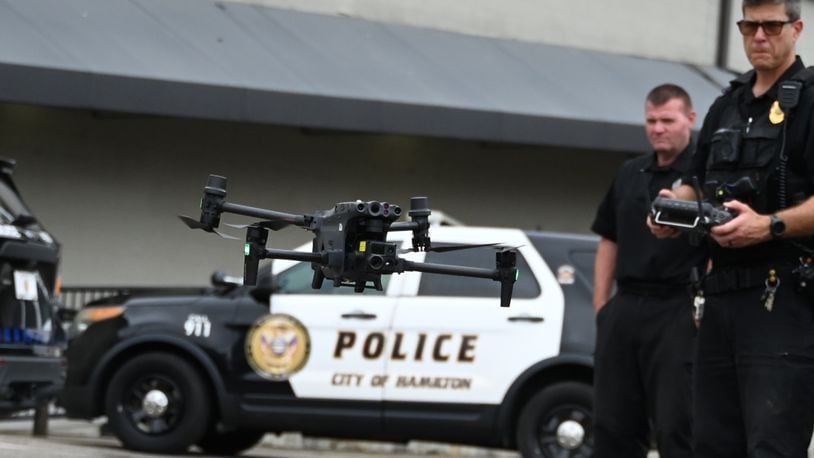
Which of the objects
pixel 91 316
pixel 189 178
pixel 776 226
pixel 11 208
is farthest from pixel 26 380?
pixel 189 178

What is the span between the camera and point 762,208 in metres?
5.59

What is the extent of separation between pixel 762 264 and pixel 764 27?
2.48 ft

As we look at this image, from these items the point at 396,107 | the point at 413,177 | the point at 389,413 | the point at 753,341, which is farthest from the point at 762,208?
the point at 413,177

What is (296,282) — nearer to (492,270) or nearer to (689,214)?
(689,214)

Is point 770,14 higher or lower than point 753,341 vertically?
higher

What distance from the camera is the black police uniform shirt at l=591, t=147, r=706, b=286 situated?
7.32 meters

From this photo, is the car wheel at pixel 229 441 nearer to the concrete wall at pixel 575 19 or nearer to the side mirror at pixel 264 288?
the side mirror at pixel 264 288

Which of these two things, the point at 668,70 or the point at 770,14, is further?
the point at 668,70

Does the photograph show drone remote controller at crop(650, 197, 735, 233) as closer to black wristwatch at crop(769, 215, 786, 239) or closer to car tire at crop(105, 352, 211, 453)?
black wristwatch at crop(769, 215, 786, 239)

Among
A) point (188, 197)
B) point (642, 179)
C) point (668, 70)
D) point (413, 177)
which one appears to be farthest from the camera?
point (668, 70)

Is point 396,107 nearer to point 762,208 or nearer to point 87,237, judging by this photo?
point 87,237

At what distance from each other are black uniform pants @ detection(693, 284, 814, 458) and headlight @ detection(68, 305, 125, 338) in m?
6.67

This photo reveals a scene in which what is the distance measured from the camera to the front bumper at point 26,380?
388 inches

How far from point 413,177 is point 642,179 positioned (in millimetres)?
11740
